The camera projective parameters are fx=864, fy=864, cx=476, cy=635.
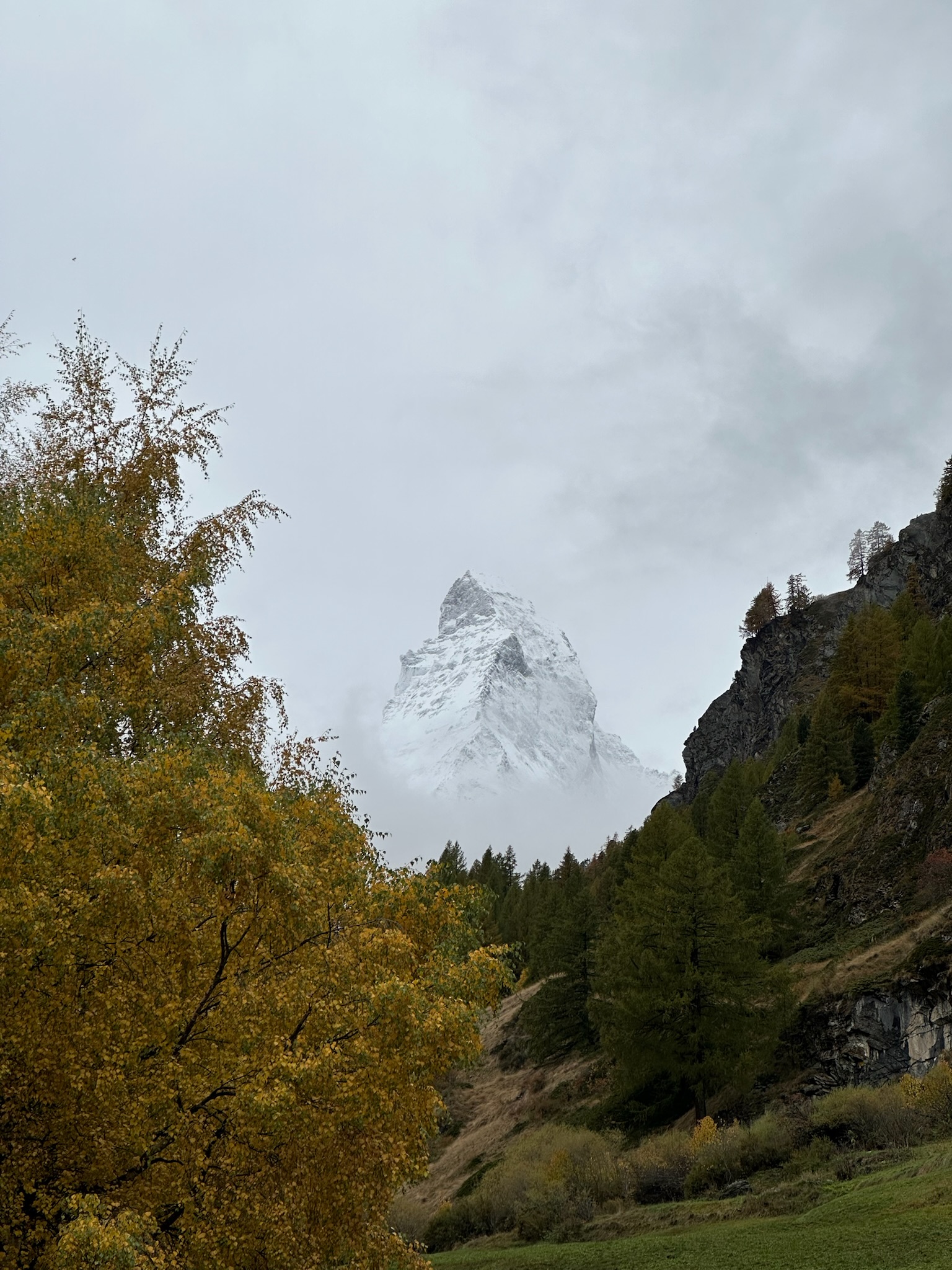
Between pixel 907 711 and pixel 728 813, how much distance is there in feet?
39.7

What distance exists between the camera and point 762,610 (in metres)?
126

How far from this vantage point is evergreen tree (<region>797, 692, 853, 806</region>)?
2344 inches

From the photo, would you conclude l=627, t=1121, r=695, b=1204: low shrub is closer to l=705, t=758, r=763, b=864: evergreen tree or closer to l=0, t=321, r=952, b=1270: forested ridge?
l=0, t=321, r=952, b=1270: forested ridge

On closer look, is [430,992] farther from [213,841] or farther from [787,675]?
[787,675]

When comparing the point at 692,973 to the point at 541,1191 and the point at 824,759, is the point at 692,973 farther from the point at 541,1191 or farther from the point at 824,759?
the point at 824,759

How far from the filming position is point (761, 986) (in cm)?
3002

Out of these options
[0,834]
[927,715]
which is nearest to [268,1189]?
[0,834]

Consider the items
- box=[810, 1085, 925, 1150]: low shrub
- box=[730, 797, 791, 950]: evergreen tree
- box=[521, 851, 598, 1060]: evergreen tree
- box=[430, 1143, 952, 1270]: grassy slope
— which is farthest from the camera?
box=[521, 851, 598, 1060]: evergreen tree

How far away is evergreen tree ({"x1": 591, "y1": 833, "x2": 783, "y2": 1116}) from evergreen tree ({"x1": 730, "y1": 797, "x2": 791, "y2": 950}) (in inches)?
255

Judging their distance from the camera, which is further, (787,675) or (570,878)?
(787,675)

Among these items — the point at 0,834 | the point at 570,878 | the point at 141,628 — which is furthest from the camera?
the point at 570,878

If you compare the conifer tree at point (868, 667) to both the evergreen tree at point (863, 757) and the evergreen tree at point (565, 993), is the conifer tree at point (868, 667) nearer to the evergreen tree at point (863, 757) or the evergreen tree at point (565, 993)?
the evergreen tree at point (863, 757)

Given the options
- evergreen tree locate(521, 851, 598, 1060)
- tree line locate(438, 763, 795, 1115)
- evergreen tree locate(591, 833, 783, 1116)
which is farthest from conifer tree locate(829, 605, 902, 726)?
evergreen tree locate(591, 833, 783, 1116)

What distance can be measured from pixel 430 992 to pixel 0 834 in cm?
480
